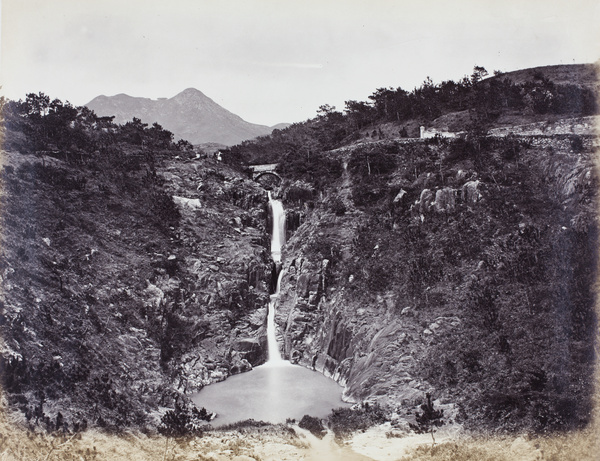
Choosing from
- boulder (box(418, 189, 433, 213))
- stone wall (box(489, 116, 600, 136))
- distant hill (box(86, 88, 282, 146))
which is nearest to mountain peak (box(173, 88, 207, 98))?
distant hill (box(86, 88, 282, 146))

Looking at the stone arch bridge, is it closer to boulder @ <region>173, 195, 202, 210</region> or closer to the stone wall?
boulder @ <region>173, 195, 202, 210</region>

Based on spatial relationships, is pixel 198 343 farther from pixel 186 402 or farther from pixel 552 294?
pixel 552 294

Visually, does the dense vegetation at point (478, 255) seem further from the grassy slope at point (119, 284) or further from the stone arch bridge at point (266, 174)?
the grassy slope at point (119, 284)

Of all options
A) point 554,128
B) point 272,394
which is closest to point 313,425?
point 272,394

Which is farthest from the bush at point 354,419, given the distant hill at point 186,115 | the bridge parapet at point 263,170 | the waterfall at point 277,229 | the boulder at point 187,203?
the distant hill at point 186,115

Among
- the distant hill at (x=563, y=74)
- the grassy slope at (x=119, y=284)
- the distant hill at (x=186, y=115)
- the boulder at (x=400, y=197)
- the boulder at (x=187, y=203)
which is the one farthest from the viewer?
the distant hill at (x=186, y=115)

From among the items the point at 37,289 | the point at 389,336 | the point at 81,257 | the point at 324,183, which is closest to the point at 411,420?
the point at 389,336

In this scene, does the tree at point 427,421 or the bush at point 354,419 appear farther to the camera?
the bush at point 354,419
